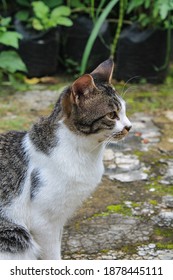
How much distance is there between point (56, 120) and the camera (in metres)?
3.03

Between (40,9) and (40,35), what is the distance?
0.26 meters

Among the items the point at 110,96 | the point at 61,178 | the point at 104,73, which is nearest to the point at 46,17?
the point at 104,73

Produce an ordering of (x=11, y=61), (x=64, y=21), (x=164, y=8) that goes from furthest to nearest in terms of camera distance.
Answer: (x=64, y=21) < (x=11, y=61) < (x=164, y=8)

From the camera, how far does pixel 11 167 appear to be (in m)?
3.06

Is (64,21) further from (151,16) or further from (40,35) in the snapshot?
(151,16)

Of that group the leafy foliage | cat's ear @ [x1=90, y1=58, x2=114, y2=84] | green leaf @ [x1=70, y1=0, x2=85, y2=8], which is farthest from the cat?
green leaf @ [x1=70, y1=0, x2=85, y2=8]

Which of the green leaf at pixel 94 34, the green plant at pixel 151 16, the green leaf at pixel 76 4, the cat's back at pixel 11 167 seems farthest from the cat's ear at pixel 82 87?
the green leaf at pixel 76 4

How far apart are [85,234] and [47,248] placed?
53cm

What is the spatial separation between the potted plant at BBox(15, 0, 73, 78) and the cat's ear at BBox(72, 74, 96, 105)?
9.32 ft

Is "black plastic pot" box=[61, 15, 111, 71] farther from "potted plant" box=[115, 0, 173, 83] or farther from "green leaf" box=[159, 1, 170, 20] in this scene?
"green leaf" box=[159, 1, 170, 20]

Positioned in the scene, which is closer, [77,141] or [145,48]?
[77,141]

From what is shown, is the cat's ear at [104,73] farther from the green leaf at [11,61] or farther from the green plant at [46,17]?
the green plant at [46,17]

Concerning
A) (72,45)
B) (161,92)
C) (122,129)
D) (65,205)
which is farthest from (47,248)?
(72,45)

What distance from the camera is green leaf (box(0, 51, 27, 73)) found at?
5.31 metres
